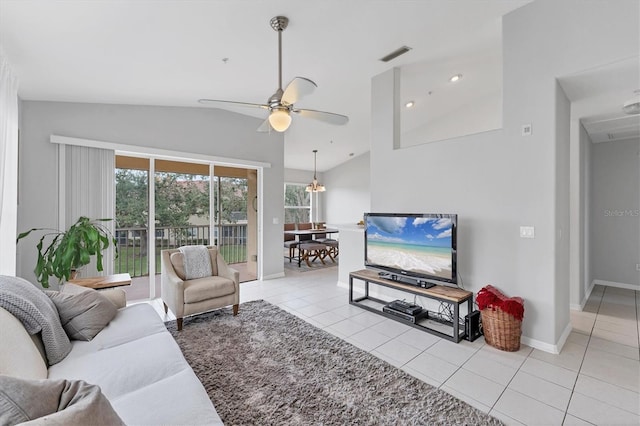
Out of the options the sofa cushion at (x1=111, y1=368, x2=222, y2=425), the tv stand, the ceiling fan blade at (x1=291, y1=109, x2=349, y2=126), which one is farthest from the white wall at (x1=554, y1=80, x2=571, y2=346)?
the sofa cushion at (x1=111, y1=368, x2=222, y2=425)

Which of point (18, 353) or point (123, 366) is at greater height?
point (18, 353)

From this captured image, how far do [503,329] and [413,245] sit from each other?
118 cm

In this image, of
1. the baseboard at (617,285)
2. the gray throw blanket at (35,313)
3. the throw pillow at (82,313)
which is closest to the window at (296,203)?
the throw pillow at (82,313)

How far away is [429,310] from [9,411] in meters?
3.65

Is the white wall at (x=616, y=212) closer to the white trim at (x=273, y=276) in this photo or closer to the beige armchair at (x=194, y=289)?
the white trim at (x=273, y=276)

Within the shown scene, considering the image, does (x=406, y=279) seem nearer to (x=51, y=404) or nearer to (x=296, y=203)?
(x=51, y=404)

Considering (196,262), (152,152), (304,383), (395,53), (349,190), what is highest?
(395,53)

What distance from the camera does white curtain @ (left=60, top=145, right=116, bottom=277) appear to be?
11.7 ft

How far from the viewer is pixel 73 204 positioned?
11.8 feet

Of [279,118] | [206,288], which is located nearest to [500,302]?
[279,118]

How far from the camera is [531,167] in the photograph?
2.76 meters

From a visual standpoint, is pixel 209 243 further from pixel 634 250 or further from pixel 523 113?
pixel 634 250

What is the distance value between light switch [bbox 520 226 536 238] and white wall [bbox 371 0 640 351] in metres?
0.03

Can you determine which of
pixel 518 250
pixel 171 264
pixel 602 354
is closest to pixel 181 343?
pixel 171 264
